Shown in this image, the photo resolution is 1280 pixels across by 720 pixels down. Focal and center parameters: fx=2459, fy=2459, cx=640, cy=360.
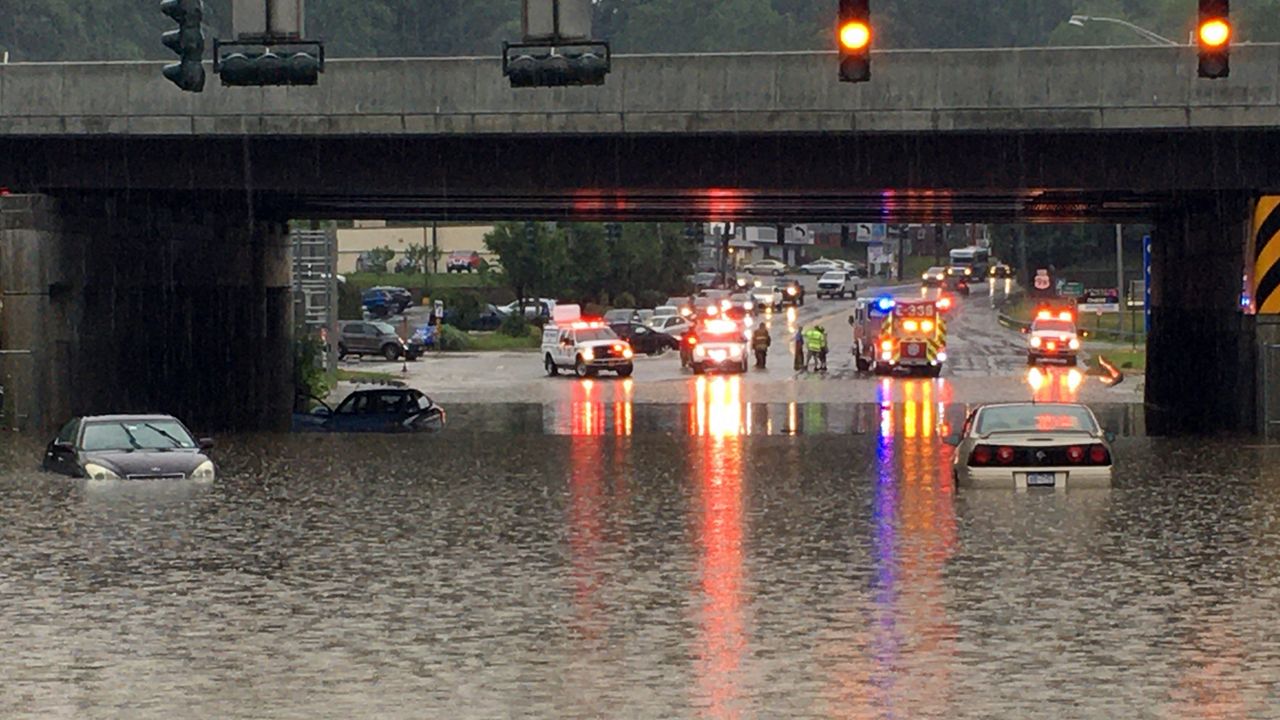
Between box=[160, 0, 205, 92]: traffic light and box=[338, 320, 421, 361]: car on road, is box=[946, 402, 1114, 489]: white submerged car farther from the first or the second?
box=[338, 320, 421, 361]: car on road

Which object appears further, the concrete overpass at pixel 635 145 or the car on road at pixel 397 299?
the car on road at pixel 397 299

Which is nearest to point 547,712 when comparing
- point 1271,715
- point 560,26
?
point 1271,715

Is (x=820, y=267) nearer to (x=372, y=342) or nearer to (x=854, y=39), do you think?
(x=372, y=342)

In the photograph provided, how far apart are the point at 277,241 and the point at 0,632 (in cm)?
4717

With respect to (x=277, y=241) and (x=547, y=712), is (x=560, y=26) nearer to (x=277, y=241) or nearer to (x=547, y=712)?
(x=547, y=712)

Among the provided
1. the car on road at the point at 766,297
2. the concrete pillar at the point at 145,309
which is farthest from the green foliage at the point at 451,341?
the concrete pillar at the point at 145,309

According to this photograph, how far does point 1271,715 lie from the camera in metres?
13.6

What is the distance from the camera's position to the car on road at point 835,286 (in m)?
148

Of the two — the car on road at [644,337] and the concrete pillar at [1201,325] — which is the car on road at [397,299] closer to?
the car on road at [644,337]

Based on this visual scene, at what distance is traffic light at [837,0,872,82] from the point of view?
22.7 meters

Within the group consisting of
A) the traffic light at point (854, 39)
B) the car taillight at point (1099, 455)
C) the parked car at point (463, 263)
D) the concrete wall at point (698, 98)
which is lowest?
Result: the car taillight at point (1099, 455)

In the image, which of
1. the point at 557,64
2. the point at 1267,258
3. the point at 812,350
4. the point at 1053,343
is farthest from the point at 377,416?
the point at 1053,343

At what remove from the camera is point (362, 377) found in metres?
80.2

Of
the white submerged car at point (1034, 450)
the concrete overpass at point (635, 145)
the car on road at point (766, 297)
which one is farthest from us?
the car on road at point (766, 297)
